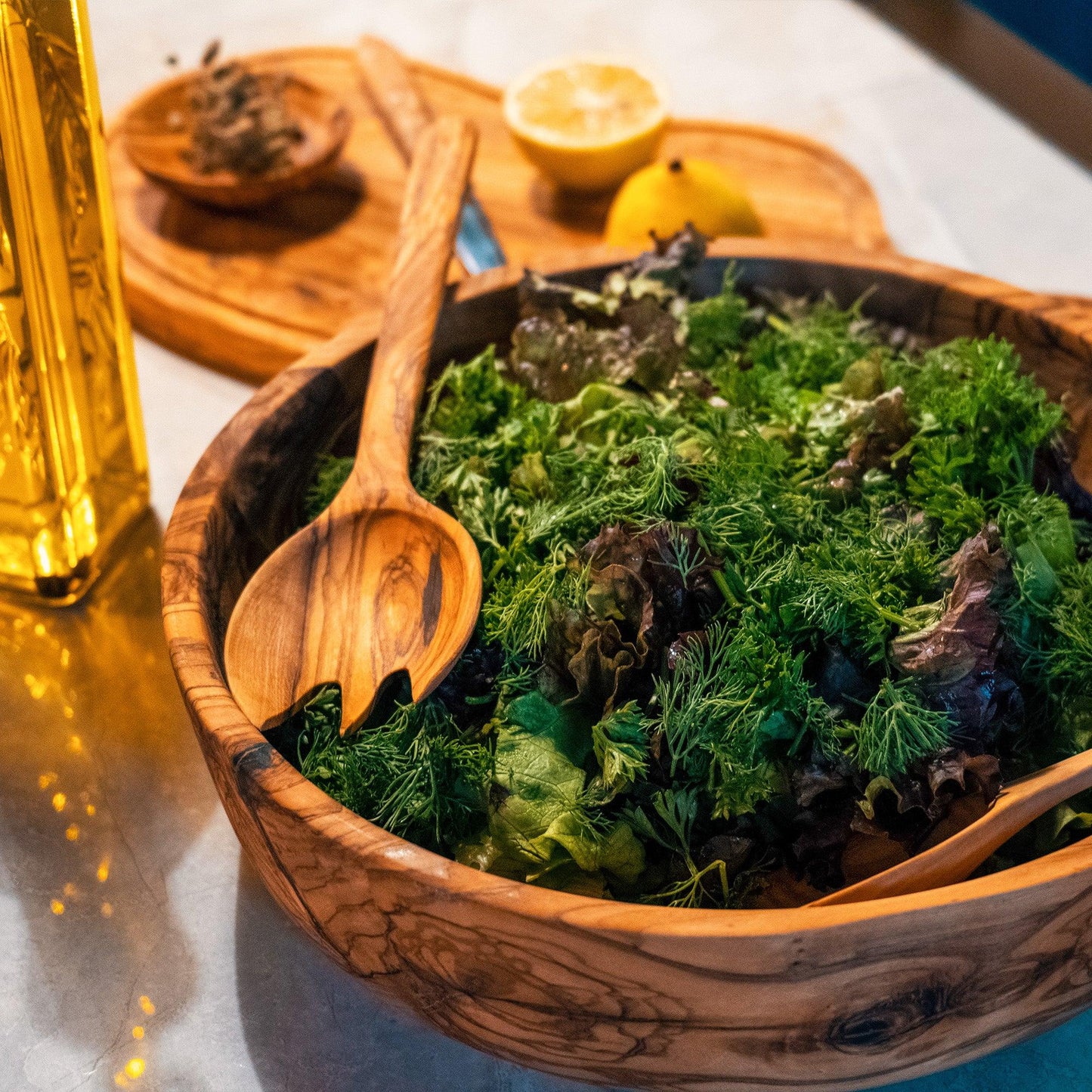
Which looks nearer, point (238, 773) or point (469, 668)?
point (238, 773)

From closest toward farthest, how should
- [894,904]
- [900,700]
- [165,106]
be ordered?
[894,904] < [900,700] < [165,106]

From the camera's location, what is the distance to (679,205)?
122cm

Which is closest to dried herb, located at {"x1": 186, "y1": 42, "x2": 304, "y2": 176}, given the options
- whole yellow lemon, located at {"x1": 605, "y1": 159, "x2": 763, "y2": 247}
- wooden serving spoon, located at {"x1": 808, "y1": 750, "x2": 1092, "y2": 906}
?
whole yellow lemon, located at {"x1": 605, "y1": 159, "x2": 763, "y2": 247}

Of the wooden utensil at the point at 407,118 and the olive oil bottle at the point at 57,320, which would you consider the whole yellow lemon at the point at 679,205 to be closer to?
the wooden utensil at the point at 407,118

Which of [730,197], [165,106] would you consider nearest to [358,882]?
[730,197]

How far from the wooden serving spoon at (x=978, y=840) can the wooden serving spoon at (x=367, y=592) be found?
26cm

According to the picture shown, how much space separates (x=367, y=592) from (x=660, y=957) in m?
0.33

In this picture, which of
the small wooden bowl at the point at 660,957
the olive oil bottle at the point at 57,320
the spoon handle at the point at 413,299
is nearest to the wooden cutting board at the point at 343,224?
the spoon handle at the point at 413,299

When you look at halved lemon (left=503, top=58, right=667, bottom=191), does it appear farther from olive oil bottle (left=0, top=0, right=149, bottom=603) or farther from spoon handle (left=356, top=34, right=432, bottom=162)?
olive oil bottle (left=0, top=0, right=149, bottom=603)

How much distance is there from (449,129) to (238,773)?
696 millimetres

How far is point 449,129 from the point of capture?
1.09m

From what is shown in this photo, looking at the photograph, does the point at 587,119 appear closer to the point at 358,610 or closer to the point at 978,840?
the point at 358,610

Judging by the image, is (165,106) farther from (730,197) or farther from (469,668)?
(469,668)

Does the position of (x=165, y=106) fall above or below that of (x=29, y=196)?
below
